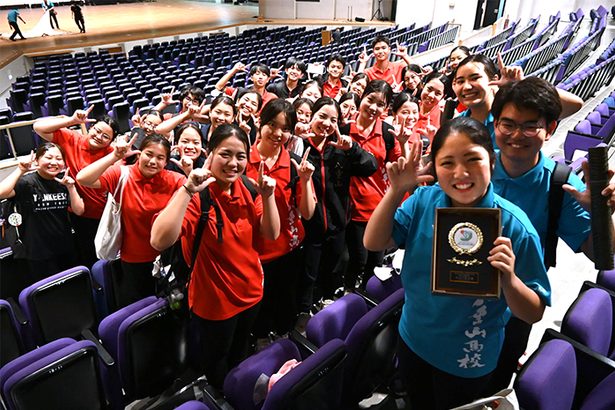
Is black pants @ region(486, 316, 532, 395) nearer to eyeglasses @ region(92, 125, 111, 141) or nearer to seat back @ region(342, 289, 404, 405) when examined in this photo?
seat back @ region(342, 289, 404, 405)

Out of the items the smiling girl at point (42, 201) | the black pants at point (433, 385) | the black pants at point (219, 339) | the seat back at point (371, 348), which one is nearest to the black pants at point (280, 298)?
the black pants at point (219, 339)

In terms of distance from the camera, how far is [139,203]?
2.41 m

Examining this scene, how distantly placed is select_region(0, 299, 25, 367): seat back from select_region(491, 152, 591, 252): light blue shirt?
2.37 meters

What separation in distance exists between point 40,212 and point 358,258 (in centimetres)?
214

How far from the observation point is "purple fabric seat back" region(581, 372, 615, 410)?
1.68 metres

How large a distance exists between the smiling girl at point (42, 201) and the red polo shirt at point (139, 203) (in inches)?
18.1

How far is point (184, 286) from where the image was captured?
6.88ft

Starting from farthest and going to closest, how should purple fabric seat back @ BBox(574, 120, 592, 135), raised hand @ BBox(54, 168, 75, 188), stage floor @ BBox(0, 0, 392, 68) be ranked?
stage floor @ BBox(0, 0, 392, 68), purple fabric seat back @ BBox(574, 120, 592, 135), raised hand @ BBox(54, 168, 75, 188)

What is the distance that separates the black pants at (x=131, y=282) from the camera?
256 centimetres

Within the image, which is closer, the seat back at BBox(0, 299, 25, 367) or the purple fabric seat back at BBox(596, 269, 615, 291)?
the seat back at BBox(0, 299, 25, 367)

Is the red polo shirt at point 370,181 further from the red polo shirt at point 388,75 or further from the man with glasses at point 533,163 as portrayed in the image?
the red polo shirt at point 388,75

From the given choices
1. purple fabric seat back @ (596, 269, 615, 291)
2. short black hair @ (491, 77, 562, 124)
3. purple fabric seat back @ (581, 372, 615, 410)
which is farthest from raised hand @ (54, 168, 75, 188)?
purple fabric seat back @ (596, 269, 615, 291)

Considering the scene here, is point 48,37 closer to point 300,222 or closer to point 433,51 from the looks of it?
point 433,51

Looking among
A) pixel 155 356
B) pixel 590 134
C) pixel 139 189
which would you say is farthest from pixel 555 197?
pixel 590 134
